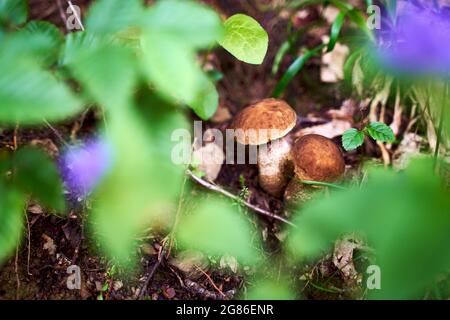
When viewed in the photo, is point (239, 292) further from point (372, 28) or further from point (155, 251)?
point (372, 28)

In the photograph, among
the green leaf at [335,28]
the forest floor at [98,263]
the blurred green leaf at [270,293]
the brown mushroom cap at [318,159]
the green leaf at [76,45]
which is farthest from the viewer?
the green leaf at [335,28]

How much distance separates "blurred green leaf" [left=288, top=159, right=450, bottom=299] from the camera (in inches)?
34.0

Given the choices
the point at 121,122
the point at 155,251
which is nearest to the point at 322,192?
the point at 155,251

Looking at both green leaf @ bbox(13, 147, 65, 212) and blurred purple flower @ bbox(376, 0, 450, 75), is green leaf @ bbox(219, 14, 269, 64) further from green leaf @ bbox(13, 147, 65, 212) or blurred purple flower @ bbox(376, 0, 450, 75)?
green leaf @ bbox(13, 147, 65, 212)

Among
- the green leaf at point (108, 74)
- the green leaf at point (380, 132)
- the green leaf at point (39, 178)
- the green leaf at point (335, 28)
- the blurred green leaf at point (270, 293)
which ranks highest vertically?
the green leaf at point (335, 28)

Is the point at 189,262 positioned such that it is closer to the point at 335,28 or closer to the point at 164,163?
the point at 164,163

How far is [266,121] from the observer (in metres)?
1.98

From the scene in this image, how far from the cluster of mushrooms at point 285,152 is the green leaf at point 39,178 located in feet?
3.53

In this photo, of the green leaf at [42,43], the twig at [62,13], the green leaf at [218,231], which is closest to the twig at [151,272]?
the green leaf at [218,231]

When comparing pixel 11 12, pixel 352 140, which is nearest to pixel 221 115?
pixel 352 140

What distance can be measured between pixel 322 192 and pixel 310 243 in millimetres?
1082

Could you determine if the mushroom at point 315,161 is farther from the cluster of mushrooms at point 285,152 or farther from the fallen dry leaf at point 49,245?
the fallen dry leaf at point 49,245

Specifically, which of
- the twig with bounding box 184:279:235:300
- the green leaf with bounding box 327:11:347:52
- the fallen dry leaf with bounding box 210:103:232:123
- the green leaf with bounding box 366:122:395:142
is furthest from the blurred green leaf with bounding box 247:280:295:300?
the green leaf with bounding box 327:11:347:52

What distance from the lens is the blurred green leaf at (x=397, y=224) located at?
86 centimetres
